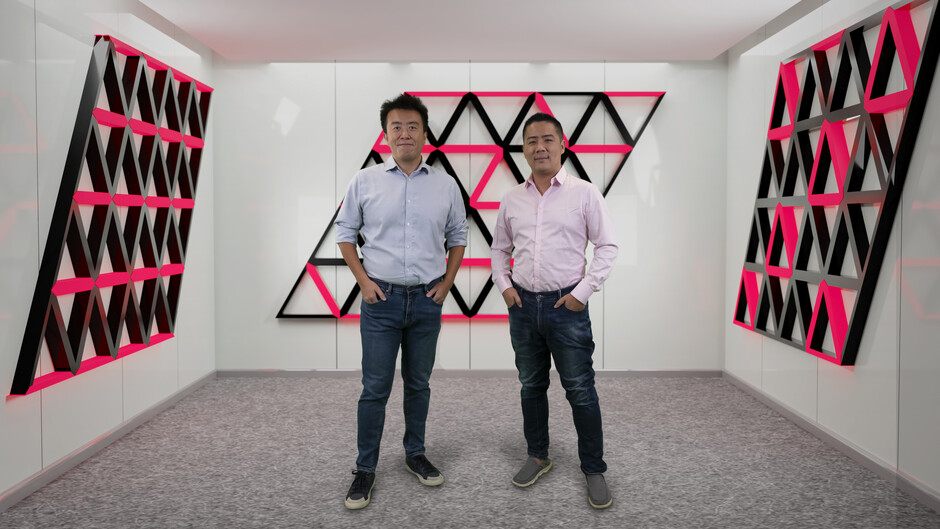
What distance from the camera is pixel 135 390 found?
3463 mm

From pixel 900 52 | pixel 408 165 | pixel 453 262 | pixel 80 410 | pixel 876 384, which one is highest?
pixel 900 52

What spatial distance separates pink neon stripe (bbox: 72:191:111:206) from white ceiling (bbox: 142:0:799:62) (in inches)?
43.5

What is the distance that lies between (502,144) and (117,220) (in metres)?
2.52

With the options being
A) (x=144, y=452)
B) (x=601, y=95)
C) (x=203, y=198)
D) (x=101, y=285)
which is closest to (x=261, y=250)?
(x=203, y=198)

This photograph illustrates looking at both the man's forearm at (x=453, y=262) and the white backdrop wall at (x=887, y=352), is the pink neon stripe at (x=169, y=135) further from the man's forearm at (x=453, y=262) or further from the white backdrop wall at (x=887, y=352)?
the white backdrop wall at (x=887, y=352)

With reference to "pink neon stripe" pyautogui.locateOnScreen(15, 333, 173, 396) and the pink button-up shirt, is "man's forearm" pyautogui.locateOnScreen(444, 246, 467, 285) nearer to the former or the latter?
the pink button-up shirt

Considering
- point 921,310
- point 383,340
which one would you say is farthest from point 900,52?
point 383,340

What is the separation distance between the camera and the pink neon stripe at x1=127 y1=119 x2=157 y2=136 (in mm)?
3293

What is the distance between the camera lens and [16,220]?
8.02ft

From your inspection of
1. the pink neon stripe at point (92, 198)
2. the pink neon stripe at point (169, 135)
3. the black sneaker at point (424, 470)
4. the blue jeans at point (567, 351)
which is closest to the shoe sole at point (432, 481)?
the black sneaker at point (424, 470)

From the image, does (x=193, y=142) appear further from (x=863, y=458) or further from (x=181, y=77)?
(x=863, y=458)

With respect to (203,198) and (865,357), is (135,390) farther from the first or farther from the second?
Result: (865,357)

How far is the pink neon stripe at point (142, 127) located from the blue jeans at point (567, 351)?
2248 millimetres

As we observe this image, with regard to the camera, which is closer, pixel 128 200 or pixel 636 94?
pixel 128 200
